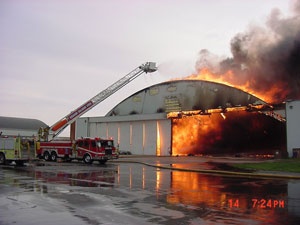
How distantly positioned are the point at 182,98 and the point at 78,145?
647 inches

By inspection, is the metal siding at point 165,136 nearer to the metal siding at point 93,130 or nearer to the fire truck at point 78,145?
the fire truck at point 78,145

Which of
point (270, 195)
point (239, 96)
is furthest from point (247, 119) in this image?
point (270, 195)

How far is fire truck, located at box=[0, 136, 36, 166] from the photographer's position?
2731 centimetres

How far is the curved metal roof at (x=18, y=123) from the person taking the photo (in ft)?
280

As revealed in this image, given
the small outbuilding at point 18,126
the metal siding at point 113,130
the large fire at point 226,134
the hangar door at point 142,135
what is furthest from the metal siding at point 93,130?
the small outbuilding at point 18,126

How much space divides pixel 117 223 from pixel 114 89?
3211cm

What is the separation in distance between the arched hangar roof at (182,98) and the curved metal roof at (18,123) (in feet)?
139

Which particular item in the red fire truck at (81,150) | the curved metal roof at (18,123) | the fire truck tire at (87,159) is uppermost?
the curved metal roof at (18,123)

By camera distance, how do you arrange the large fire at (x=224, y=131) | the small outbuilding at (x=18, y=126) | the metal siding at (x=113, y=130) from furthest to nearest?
the small outbuilding at (x=18, y=126)
the metal siding at (x=113, y=130)
the large fire at (x=224, y=131)

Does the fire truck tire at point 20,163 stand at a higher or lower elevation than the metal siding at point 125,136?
lower

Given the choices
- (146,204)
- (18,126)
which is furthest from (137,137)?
(18,126)

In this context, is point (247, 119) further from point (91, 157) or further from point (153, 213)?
point (153, 213)

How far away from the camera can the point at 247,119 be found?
4388cm

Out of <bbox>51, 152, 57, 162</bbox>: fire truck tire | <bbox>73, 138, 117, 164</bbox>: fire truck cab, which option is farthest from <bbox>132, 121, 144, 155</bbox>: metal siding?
<bbox>51, 152, 57, 162</bbox>: fire truck tire
